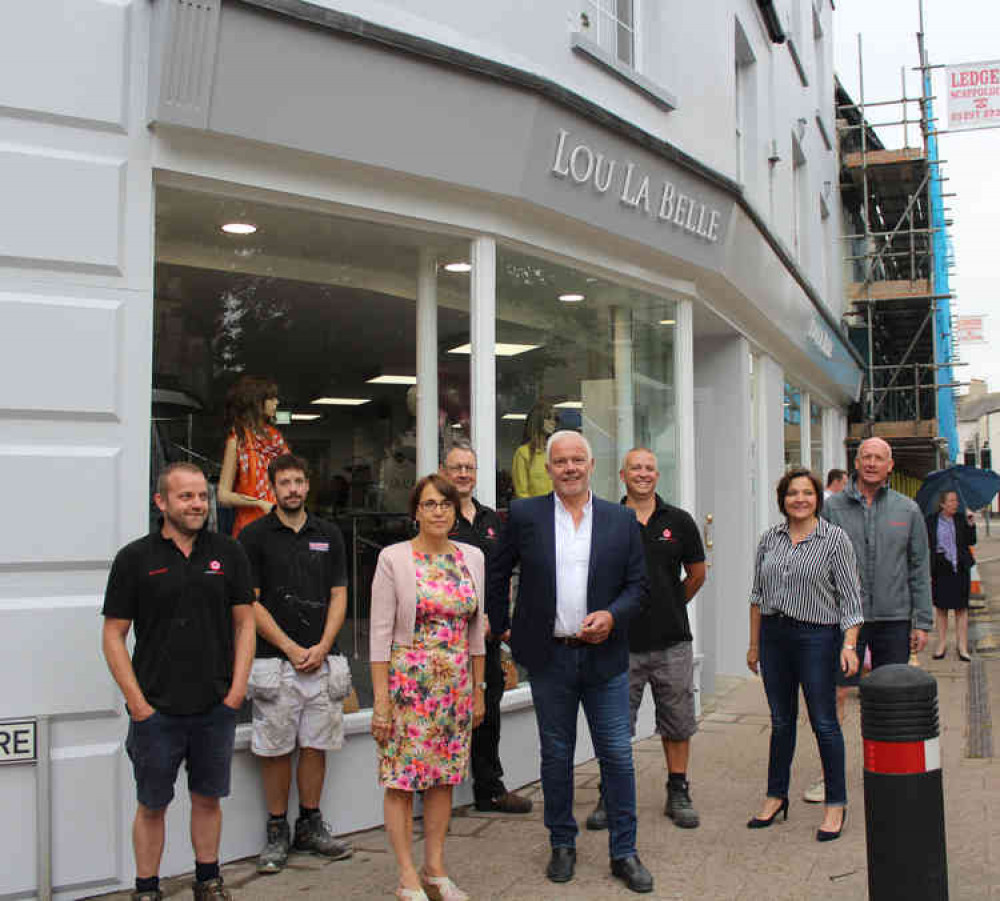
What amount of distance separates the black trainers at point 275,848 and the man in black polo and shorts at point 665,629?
1.60 metres

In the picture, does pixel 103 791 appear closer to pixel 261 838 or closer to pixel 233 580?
pixel 261 838

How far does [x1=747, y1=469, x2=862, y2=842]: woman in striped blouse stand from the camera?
5.18 meters

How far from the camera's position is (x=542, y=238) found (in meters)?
6.77

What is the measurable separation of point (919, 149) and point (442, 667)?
782 inches

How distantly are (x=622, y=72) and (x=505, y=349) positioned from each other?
A: 214 centimetres

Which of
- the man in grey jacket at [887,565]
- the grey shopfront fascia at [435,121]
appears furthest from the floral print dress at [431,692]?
the man in grey jacket at [887,565]

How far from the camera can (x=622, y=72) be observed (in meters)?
7.30

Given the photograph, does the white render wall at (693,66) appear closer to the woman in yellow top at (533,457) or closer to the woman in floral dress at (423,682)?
the woman in yellow top at (533,457)

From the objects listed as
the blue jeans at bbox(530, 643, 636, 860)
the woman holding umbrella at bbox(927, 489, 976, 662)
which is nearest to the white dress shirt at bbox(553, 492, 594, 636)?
the blue jeans at bbox(530, 643, 636, 860)

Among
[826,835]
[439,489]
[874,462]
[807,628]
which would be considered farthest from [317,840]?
[874,462]

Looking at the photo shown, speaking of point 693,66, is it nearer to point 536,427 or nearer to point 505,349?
point 505,349

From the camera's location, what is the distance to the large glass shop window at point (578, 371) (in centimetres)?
670

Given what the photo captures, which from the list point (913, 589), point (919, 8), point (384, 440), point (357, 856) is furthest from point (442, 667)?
point (919, 8)

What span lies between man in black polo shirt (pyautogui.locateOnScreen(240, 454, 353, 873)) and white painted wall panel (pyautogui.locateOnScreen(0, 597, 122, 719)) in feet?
2.17
